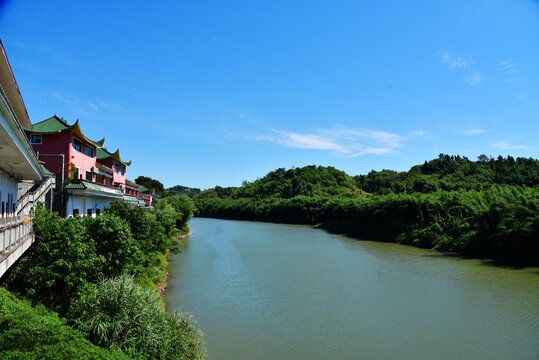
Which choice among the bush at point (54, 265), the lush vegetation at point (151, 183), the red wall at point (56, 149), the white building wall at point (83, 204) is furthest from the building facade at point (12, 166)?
the lush vegetation at point (151, 183)

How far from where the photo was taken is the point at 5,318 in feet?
18.7

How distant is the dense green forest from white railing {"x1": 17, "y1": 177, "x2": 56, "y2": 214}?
26117 mm

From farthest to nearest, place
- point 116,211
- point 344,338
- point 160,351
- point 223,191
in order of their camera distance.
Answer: point 223,191 < point 116,211 < point 344,338 < point 160,351

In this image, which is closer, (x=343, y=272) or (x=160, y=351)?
(x=160, y=351)

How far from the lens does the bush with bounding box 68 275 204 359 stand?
7527 mm

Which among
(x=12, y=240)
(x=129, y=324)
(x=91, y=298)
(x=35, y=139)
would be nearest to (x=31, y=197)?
(x=35, y=139)

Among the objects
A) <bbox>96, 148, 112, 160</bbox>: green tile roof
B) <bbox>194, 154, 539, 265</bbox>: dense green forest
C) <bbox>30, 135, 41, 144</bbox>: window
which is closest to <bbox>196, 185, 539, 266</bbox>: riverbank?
<bbox>194, 154, 539, 265</bbox>: dense green forest

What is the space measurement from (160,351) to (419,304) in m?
10.6

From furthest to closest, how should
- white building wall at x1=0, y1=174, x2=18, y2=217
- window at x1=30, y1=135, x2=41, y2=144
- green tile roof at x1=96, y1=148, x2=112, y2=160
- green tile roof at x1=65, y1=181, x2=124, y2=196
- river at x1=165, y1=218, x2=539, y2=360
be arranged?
green tile roof at x1=96, y1=148, x2=112, y2=160 < window at x1=30, y1=135, x2=41, y2=144 < green tile roof at x1=65, y1=181, x2=124, y2=196 < white building wall at x1=0, y1=174, x2=18, y2=217 < river at x1=165, y1=218, x2=539, y2=360

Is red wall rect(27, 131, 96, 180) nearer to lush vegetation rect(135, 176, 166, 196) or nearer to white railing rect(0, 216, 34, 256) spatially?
white railing rect(0, 216, 34, 256)

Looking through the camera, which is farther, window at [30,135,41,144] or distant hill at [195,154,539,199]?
distant hill at [195,154,539,199]

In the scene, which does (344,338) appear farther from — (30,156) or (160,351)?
(30,156)

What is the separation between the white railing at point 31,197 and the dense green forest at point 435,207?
26.1 meters

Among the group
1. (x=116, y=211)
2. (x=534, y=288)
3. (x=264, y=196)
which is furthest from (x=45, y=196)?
(x=264, y=196)
